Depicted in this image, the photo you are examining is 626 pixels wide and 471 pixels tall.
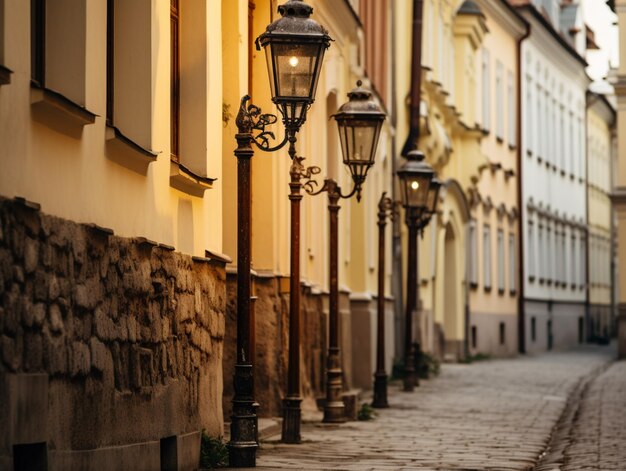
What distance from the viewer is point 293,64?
1221 cm

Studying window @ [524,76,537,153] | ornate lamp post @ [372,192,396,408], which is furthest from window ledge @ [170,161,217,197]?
window @ [524,76,537,153]

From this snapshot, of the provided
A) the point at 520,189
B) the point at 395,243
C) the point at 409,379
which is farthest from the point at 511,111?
the point at 409,379

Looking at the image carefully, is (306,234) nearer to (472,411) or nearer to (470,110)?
(472,411)

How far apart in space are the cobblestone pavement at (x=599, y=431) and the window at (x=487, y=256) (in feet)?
52.5

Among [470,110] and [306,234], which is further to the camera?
[470,110]

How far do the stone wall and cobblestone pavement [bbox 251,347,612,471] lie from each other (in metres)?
1.33

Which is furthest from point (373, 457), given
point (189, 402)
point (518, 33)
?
point (518, 33)

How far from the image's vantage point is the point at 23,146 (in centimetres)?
807

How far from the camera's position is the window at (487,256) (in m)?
46.2

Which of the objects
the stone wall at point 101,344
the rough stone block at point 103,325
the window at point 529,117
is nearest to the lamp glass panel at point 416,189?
the stone wall at point 101,344

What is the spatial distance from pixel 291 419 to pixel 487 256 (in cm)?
3213

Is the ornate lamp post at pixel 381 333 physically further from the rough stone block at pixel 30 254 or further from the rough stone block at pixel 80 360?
the rough stone block at pixel 30 254

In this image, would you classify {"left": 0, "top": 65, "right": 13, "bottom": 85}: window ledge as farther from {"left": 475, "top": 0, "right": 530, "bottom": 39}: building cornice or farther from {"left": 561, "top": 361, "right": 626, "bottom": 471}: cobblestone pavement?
{"left": 475, "top": 0, "right": 530, "bottom": 39}: building cornice

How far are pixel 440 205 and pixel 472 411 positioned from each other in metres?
17.1
